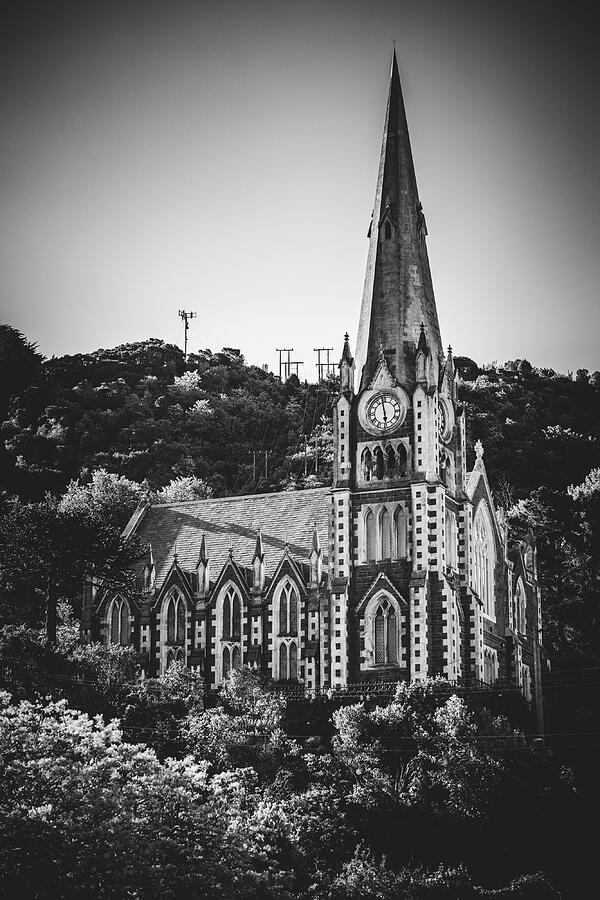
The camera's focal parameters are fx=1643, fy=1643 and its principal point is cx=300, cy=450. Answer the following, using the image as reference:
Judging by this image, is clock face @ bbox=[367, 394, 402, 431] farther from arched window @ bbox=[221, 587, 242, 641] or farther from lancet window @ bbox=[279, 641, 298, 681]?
lancet window @ bbox=[279, 641, 298, 681]

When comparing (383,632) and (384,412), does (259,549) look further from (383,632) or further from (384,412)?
(384,412)

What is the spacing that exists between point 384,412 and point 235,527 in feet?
43.2

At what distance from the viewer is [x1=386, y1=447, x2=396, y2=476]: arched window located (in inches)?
3743

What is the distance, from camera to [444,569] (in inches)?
3610

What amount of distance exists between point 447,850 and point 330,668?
16927 millimetres

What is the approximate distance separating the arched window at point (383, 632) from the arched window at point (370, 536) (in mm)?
2804

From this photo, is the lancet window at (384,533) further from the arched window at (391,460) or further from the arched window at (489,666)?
the arched window at (489,666)

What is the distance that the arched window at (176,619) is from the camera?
324 feet

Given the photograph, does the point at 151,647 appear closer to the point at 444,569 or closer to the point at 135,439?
the point at 444,569

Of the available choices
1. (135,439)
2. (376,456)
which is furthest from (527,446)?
(376,456)

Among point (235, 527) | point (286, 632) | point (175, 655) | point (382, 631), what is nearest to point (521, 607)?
point (382, 631)

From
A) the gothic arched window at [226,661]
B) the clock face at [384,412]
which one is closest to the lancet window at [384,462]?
the clock face at [384,412]

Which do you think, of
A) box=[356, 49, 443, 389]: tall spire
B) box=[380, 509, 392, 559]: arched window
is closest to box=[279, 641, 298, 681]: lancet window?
box=[380, 509, 392, 559]: arched window

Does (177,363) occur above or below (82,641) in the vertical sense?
above
